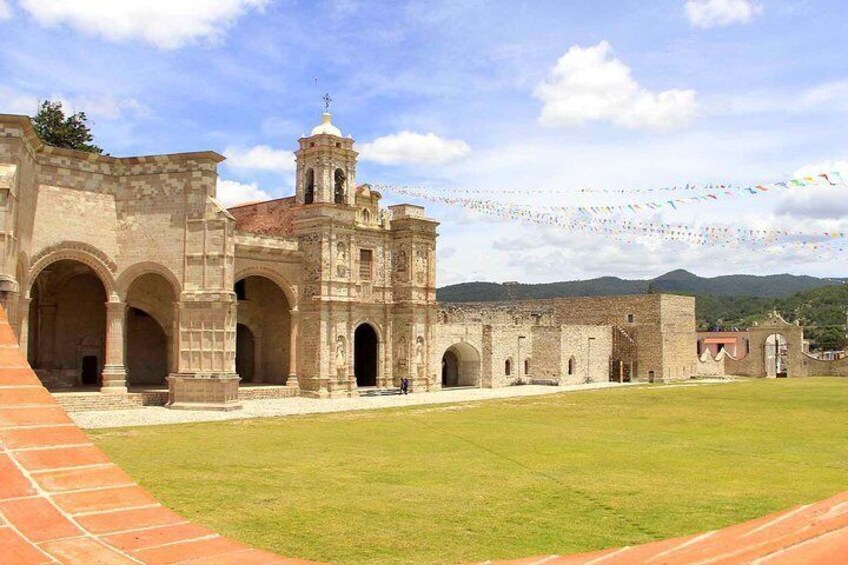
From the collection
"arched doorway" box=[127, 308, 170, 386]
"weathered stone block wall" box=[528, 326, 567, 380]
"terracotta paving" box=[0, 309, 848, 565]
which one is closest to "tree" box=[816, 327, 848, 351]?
"weathered stone block wall" box=[528, 326, 567, 380]

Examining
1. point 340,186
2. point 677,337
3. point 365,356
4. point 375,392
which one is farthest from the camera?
point 677,337

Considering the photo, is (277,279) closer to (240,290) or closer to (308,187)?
(240,290)

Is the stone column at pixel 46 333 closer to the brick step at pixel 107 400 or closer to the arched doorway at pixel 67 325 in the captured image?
the arched doorway at pixel 67 325

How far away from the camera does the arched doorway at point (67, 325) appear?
33125mm

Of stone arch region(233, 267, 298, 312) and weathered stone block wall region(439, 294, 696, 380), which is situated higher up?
stone arch region(233, 267, 298, 312)

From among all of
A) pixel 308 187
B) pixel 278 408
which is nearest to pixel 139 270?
pixel 278 408

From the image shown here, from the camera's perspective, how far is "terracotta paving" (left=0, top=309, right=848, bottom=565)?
3729 millimetres

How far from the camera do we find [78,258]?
94.7ft

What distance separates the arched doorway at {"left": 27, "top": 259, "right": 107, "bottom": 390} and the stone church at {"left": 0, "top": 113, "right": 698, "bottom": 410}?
0.21ft

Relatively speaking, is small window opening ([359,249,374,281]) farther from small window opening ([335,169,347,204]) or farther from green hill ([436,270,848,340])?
green hill ([436,270,848,340])

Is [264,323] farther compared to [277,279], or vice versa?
[264,323]

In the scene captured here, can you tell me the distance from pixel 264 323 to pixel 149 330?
5.31m

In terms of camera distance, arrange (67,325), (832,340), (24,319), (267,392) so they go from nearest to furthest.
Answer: (24,319)
(67,325)
(267,392)
(832,340)

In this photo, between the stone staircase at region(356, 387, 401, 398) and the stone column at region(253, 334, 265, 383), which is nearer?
the stone staircase at region(356, 387, 401, 398)
